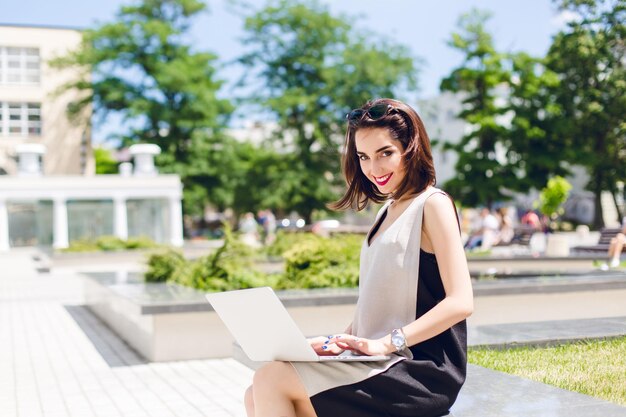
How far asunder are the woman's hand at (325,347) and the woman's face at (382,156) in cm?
71

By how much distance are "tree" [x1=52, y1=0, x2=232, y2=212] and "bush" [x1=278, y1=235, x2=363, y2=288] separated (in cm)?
3998

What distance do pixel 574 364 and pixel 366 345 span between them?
8.04 feet

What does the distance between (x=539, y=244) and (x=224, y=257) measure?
983 inches

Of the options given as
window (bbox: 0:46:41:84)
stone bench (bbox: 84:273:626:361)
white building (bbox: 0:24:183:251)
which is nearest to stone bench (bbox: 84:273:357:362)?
stone bench (bbox: 84:273:626:361)

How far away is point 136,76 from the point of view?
5325 centimetres

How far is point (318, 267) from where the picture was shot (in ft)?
36.8

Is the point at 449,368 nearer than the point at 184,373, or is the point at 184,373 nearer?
the point at 449,368

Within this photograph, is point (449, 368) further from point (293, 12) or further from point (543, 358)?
point (293, 12)

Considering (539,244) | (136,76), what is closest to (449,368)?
(539,244)

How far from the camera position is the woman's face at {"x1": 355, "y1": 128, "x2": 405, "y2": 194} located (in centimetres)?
338

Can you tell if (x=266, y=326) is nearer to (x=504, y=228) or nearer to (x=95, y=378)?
(x=95, y=378)

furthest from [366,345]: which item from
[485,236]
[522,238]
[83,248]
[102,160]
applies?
[102,160]

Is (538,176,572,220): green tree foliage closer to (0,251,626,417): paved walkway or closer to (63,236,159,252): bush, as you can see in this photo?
(63,236,159,252): bush

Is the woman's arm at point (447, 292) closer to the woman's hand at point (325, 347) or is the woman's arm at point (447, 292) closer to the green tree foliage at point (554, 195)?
the woman's hand at point (325, 347)
